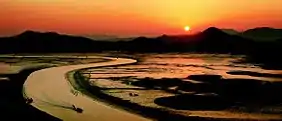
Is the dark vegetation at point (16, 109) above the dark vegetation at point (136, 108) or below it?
above

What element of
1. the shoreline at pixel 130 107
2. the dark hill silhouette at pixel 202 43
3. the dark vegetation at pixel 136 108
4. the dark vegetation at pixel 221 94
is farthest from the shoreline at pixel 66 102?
the dark hill silhouette at pixel 202 43

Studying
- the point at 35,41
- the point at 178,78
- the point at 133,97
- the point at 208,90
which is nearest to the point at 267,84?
the point at 208,90

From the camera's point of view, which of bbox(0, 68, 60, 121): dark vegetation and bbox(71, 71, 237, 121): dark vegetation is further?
bbox(71, 71, 237, 121): dark vegetation

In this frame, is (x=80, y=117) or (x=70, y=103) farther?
(x=70, y=103)

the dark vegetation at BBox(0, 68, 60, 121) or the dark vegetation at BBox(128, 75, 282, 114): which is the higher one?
the dark vegetation at BBox(0, 68, 60, 121)

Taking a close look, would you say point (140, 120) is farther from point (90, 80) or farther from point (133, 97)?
point (90, 80)

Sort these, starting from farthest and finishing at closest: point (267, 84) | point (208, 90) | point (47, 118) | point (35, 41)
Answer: point (35, 41) → point (267, 84) → point (208, 90) → point (47, 118)

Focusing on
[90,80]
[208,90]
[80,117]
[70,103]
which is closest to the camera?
[80,117]

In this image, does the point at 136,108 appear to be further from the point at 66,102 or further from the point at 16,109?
the point at 16,109

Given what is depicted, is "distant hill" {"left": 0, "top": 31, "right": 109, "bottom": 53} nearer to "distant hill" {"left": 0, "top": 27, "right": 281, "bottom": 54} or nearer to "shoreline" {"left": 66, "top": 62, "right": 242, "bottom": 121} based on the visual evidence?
"distant hill" {"left": 0, "top": 27, "right": 281, "bottom": 54}

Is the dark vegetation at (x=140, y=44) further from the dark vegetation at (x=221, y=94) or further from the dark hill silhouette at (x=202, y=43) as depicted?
the dark vegetation at (x=221, y=94)

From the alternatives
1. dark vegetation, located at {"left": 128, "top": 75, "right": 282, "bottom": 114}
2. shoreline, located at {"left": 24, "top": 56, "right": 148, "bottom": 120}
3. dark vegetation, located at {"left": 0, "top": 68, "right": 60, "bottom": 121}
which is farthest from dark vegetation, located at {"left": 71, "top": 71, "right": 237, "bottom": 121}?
dark vegetation, located at {"left": 0, "top": 68, "right": 60, "bottom": 121}
